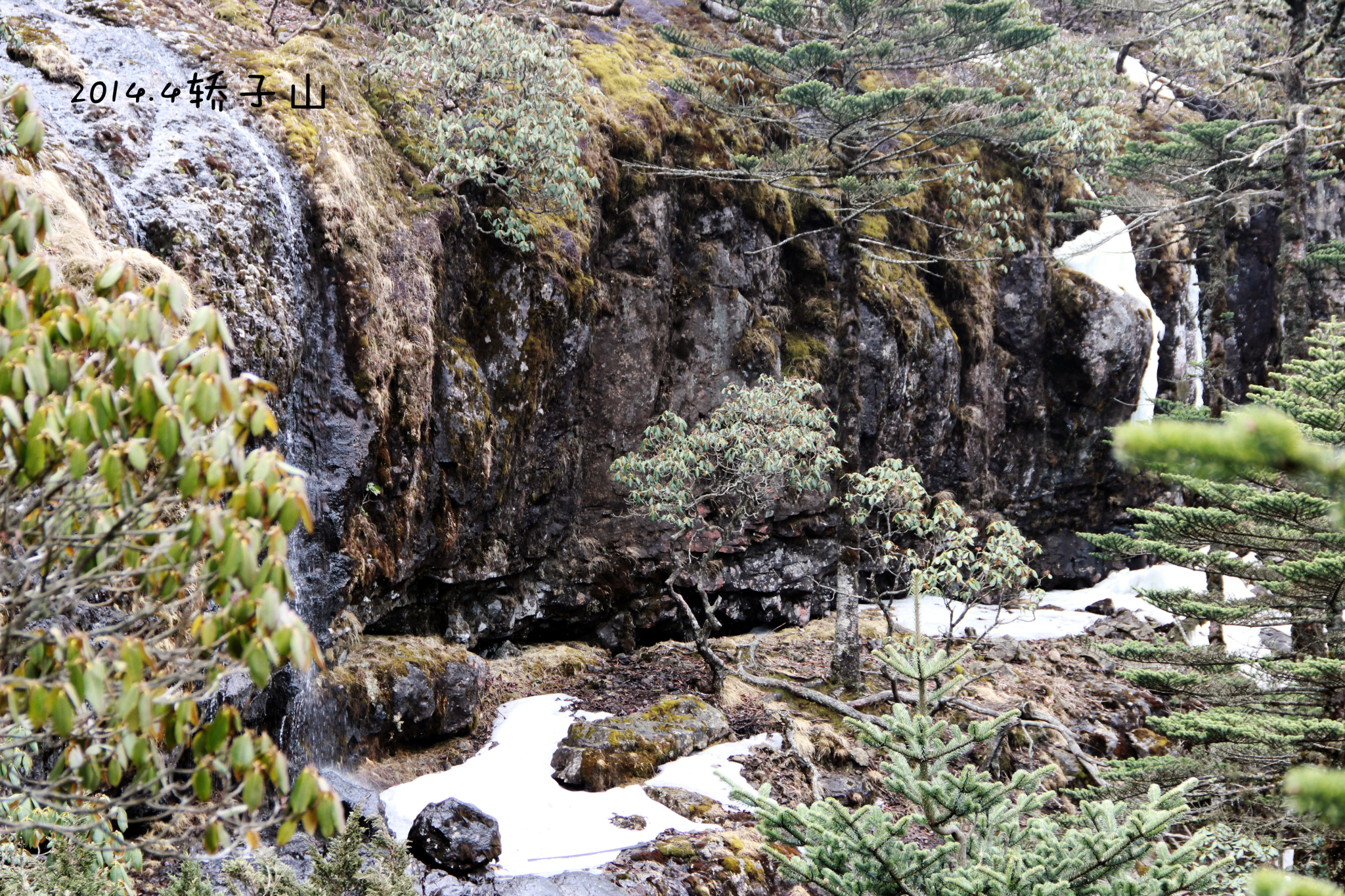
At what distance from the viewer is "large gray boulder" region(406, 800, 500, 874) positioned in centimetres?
655

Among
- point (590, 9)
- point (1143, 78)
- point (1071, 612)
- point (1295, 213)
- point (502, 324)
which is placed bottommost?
point (1071, 612)

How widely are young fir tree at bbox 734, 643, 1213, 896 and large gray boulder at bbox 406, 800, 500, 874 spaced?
3175 mm

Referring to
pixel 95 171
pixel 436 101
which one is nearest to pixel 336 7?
pixel 436 101

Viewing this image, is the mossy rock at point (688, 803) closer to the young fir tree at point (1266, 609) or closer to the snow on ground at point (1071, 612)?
the young fir tree at point (1266, 609)

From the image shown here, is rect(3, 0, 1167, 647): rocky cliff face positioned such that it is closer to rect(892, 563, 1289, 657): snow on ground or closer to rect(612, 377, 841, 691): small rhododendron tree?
rect(612, 377, 841, 691): small rhododendron tree

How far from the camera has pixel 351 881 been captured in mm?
5203

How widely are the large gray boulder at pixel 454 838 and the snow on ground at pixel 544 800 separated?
0.26 metres

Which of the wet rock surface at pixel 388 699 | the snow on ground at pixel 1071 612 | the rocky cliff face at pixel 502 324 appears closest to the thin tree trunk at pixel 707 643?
the rocky cliff face at pixel 502 324

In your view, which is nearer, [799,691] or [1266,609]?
[1266,609]

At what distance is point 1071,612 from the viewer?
61.1 feet

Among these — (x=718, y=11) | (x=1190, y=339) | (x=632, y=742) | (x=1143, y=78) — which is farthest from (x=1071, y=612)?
(x=1143, y=78)

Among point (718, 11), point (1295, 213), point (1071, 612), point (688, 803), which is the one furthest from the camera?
point (1071, 612)

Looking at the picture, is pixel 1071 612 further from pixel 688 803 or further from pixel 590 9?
pixel 590 9

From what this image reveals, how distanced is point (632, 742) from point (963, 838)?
5.12 meters
